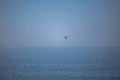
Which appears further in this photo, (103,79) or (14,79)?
(103,79)

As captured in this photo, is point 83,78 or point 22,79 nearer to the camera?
point 22,79

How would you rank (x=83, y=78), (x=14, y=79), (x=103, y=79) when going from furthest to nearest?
1. (x=83, y=78)
2. (x=103, y=79)
3. (x=14, y=79)

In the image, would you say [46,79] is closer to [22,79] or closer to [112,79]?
[22,79]

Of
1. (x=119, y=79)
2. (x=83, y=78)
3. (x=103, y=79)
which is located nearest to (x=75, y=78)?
(x=83, y=78)

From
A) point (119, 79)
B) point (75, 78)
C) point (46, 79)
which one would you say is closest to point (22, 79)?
point (46, 79)

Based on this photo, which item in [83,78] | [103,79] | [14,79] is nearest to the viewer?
[14,79]

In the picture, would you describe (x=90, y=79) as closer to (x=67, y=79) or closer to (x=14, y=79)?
(x=67, y=79)

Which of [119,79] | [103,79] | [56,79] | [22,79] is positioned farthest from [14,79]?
[119,79]

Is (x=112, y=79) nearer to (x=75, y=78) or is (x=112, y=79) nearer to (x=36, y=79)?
(x=75, y=78)
